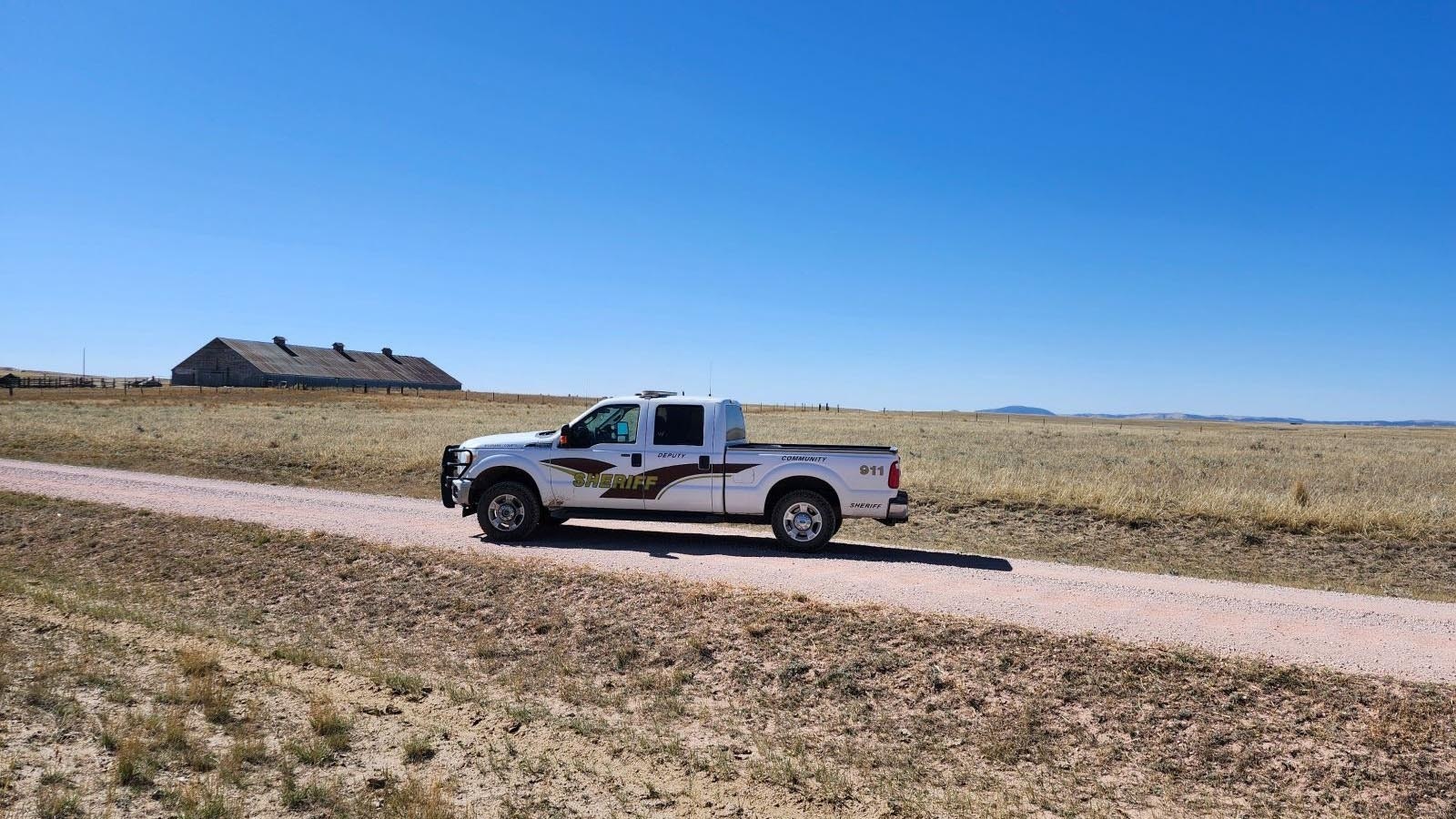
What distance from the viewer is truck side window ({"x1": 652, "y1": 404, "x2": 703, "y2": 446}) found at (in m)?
13.4

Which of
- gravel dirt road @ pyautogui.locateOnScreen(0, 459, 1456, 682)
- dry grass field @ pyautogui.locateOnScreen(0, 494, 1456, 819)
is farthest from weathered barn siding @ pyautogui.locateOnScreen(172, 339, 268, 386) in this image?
dry grass field @ pyautogui.locateOnScreen(0, 494, 1456, 819)

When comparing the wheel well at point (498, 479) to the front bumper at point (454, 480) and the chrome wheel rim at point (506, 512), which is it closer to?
the front bumper at point (454, 480)

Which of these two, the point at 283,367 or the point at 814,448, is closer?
the point at 814,448

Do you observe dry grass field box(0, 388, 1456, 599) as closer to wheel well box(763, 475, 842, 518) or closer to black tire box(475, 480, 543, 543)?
wheel well box(763, 475, 842, 518)

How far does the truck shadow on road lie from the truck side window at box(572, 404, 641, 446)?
5.17 feet

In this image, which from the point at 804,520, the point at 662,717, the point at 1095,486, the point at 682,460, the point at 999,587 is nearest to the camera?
the point at 662,717

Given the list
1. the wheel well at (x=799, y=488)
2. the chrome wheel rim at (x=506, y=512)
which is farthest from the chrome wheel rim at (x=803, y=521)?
the chrome wheel rim at (x=506, y=512)

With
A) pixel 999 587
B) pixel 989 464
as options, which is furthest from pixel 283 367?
pixel 999 587

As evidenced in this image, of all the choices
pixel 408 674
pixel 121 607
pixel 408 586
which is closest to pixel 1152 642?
pixel 408 674

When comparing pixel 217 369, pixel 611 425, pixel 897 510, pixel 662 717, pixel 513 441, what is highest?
pixel 217 369

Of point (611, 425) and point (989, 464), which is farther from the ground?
point (611, 425)

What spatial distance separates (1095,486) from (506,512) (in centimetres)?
1252

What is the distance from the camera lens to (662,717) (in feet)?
25.7

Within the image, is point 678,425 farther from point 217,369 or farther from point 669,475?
point 217,369
